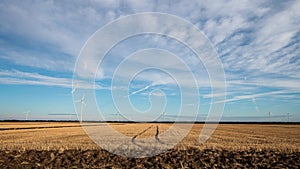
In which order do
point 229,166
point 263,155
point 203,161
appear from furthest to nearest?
point 263,155 → point 203,161 → point 229,166

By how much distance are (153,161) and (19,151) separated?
10.9 meters

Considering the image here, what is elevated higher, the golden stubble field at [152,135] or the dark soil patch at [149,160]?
the golden stubble field at [152,135]

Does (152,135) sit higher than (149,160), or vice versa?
(152,135)

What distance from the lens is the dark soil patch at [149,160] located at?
55.9ft

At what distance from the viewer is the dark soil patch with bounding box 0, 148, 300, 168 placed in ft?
55.9

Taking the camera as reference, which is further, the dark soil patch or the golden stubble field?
the golden stubble field

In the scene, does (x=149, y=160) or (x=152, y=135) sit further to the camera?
(x=152, y=135)

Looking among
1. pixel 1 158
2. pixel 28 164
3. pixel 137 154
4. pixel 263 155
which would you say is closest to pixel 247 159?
pixel 263 155

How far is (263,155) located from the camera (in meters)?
19.6

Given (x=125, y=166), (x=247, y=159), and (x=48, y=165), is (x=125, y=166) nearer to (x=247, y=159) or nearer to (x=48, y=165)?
(x=48, y=165)

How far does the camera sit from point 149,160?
60.6 feet

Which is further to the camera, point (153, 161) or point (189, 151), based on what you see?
point (189, 151)

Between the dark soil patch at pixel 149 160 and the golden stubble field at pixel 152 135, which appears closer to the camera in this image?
the dark soil patch at pixel 149 160

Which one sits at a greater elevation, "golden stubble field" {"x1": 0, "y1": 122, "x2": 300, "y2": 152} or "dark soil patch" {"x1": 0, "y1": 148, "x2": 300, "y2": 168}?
"golden stubble field" {"x1": 0, "y1": 122, "x2": 300, "y2": 152}
